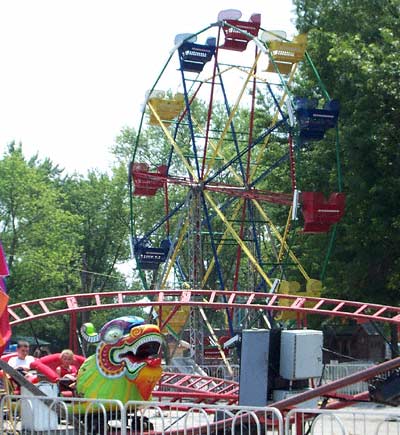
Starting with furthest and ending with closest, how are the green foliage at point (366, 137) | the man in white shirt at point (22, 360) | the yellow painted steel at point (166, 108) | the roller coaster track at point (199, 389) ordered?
the yellow painted steel at point (166, 108) < the green foliage at point (366, 137) < the roller coaster track at point (199, 389) < the man in white shirt at point (22, 360)

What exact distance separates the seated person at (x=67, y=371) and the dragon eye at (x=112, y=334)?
41.6 inches

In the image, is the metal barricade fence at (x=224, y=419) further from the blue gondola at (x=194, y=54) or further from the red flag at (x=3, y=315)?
the blue gondola at (x=194, y=54)

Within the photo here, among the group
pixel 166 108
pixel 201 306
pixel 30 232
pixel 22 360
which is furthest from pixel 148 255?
pixel 22 360

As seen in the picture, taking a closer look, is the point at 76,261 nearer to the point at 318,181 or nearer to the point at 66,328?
the point at 66,328

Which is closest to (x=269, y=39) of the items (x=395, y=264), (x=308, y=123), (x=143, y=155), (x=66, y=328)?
(x=308, y=123)

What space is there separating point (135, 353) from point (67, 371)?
165 centimetres

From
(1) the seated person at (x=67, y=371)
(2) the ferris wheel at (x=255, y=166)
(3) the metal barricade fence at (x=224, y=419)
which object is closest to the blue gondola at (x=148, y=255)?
(2) the ferris wheel at (x=255, y=166)

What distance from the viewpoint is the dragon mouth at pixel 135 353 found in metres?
11.6

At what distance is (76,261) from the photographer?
170 ft

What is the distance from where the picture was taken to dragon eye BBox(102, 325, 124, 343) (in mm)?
11766

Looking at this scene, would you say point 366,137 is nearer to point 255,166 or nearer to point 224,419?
point 255,166

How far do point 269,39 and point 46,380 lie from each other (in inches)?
749

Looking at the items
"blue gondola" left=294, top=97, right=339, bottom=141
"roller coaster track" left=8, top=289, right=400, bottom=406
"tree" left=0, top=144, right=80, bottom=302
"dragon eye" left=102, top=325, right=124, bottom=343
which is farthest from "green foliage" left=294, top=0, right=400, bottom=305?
"tree" left=0, top=144, right=80, bottom=302

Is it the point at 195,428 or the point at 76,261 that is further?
the point at 76,261
